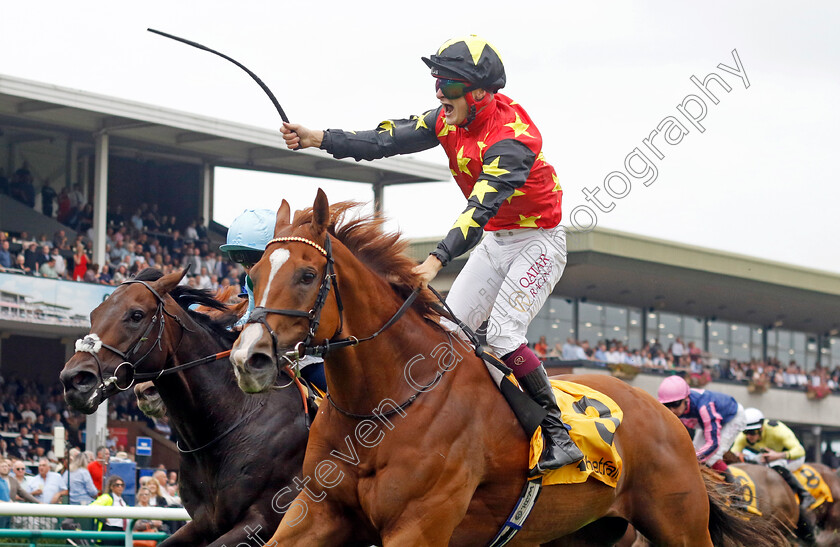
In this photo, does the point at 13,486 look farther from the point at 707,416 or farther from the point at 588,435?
the point at 588,435

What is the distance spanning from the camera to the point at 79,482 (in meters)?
10.3

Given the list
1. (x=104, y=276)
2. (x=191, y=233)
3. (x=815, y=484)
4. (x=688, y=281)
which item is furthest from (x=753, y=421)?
(x=688, y=281)

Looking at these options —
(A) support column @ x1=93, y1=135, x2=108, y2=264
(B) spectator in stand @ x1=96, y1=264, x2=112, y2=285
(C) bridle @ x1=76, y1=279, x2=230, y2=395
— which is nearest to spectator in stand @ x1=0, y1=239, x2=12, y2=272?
(B) spectator in stand @ x1=96, y1=264, x2=112, y2=285

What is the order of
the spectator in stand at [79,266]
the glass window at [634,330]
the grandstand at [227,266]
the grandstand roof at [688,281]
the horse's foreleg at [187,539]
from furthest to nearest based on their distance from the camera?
the glass window at [634,330], the grandstand roof at [688,281], the grandstand at [227,266], the spectator in stand at [79,266], the horse's foreleg at [187,539]

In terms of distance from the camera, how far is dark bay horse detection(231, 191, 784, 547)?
3520mm

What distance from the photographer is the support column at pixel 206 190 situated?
23.0m

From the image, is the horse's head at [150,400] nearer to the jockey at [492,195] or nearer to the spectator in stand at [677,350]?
the jockey at [492,195]

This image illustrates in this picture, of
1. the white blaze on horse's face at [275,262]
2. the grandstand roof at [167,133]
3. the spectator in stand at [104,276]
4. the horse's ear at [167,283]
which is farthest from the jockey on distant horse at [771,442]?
the grandstand roof at [167,133]

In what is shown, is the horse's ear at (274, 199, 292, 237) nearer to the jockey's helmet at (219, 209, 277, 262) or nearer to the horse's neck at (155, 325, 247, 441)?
the jockey's helmet at (219, 209, 277, 262)

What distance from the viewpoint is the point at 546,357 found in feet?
73.4

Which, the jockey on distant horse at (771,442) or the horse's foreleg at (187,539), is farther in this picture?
the jockey on distant horse at (771,442)

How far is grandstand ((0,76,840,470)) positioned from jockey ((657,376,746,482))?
1159cm

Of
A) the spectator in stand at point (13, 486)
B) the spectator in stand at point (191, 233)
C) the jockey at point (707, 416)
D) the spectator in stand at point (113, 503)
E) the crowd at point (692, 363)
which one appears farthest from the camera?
the crowd at point (692, 363)

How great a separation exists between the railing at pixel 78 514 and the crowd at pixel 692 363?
16770mm
